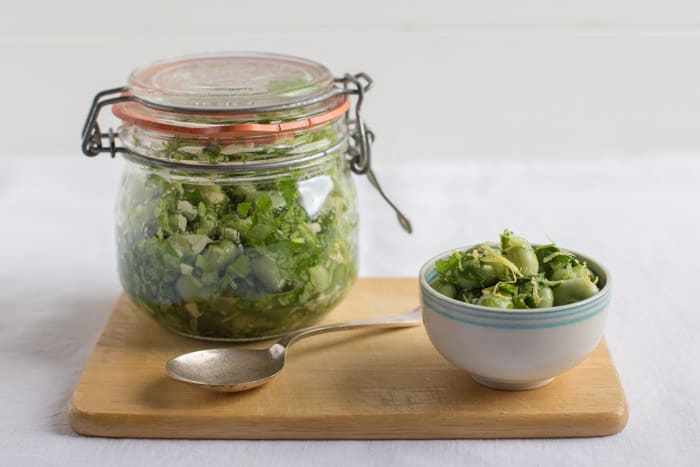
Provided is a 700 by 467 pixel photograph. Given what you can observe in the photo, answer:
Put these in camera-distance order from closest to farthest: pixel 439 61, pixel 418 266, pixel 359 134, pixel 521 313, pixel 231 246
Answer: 1. pixel 521 313
2. pixel 231 246
3. pixel 359 134
4. pixel 418 266
5. pixel 439 61

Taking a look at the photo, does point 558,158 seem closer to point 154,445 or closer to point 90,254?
point 90,254

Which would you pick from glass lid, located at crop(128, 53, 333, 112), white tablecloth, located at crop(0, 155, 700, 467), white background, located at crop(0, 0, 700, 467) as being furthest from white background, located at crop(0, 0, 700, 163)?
glass lid, located at crop(128, 53, 333, 112)

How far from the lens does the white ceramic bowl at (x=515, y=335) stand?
95cm

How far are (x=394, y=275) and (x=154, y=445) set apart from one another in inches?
23.0

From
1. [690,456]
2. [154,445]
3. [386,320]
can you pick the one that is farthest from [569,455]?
[154,445]

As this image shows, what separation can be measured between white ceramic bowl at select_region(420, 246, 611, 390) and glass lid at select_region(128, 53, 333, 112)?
0.93 feet

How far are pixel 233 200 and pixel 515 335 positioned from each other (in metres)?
0.36

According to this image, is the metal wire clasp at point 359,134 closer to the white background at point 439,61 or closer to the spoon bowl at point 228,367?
the spoon bowl at point 228,367

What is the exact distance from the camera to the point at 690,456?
0.96m

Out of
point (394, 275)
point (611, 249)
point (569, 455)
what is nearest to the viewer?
point (569, 455)

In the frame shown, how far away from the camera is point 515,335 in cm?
95

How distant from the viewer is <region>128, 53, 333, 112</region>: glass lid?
1066mm

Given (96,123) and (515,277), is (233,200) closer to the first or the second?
(96,123)

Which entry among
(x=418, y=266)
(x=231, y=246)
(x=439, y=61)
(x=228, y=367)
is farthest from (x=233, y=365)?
(x=439, y=61)
